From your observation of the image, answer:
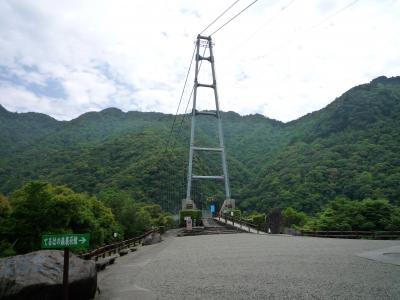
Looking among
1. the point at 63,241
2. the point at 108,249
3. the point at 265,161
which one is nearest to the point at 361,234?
the point at 108,249

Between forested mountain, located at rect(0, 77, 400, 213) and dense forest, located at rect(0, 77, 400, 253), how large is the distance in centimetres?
13

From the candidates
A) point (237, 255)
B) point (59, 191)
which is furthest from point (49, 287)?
point (59, 191)

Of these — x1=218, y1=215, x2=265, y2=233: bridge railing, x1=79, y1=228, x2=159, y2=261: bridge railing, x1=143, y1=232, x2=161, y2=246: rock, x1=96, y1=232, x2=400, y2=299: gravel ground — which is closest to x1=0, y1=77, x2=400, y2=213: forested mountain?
x1=218, y1=215, x2=265, y2=233: bridge railing

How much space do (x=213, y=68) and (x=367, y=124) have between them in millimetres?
23245

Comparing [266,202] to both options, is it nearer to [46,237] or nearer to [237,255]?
[237,255]

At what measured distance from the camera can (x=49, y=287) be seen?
5.76m

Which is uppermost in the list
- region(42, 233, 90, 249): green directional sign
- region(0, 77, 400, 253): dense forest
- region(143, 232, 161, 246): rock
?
region(0, 77, 400, 253): dense forest

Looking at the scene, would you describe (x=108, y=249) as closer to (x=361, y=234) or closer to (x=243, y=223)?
(x=361, y=234)

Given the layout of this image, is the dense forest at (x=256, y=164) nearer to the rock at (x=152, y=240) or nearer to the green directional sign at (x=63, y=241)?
the rock at (x=152, y=240)

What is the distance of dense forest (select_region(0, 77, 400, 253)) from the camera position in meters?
37.8

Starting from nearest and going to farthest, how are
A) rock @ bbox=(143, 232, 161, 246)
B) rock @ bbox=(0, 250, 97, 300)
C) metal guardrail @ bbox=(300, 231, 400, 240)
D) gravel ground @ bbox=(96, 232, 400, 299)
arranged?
rock @ bbox=(0, 250, 97, 300), gravel ground @ bbox=(96, 232, 400, 299), metal guardrail @ bbox=(300, 231, 400, 240), rock @ bbox=(143, 232, 161, 246)

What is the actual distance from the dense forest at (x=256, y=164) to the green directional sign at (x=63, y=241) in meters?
20.8

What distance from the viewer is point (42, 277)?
19.1ft

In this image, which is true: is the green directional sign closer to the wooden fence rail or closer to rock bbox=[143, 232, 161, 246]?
rock bbox=[143, 232, 161, 246]
